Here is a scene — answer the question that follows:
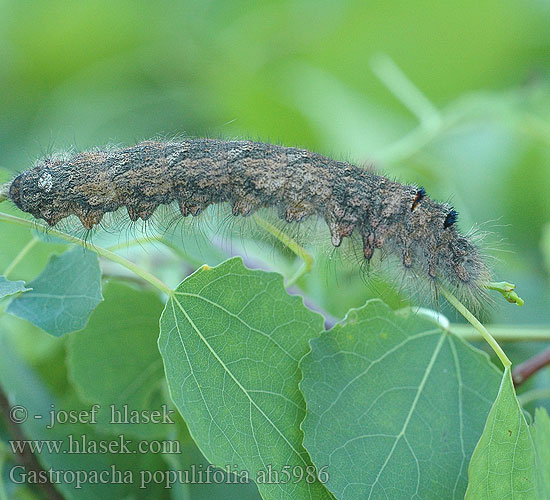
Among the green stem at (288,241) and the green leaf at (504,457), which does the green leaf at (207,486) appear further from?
the green leaf at (504,457)

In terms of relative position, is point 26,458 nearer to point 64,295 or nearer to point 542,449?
point 64,295

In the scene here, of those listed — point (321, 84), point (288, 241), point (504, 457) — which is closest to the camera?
point (504, 457)

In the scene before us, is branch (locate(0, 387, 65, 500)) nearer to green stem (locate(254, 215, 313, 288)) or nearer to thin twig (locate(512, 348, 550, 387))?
green stem (locate(254, 215, 313, 288))

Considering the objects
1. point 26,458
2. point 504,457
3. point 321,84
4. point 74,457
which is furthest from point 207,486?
point 321,84

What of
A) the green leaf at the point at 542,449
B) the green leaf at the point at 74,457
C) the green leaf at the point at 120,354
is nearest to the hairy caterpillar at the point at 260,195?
the green leaf at the point at 120,354

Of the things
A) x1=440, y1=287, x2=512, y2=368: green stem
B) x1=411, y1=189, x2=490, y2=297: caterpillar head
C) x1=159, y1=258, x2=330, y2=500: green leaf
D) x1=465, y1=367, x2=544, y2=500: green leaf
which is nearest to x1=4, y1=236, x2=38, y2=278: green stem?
x1=159, y1=258, x2=330, y2=500: green leaf
